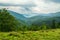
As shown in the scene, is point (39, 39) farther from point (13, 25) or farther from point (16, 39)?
point (13, 25)

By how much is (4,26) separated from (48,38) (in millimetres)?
59316

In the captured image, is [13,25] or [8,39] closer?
[8,39]

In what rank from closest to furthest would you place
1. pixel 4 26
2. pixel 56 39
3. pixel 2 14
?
pixel 56 39 < pixel 4 26 < pixel 2 14

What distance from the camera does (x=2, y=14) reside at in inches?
3807

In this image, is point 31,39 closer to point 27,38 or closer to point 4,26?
point 27,38

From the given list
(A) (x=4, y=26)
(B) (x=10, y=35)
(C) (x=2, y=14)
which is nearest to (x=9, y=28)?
(A) (x=4, y=26)

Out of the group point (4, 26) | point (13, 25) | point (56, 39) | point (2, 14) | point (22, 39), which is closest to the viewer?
point (22, 39)

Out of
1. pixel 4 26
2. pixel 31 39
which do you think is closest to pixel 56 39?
pixel 31 39

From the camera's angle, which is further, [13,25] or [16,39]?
[13,25]

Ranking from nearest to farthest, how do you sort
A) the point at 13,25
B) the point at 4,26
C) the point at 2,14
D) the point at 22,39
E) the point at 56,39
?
the point at 22,39 < the point at 56,39 < the point at 4,26 < the point at 13,25 < the point at 2,14

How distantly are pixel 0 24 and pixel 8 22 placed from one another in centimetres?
518

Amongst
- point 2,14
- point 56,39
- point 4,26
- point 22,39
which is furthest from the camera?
point 2,14

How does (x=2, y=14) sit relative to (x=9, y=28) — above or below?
above

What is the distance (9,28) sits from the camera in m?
84.4
